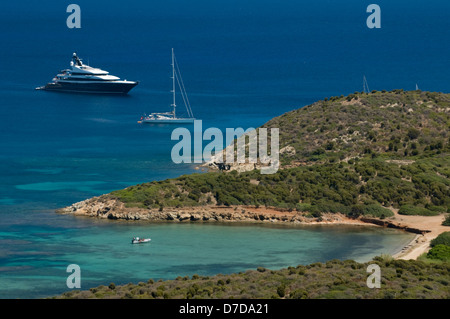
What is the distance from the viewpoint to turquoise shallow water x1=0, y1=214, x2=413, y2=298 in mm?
64188

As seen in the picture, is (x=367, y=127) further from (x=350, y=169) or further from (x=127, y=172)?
(x=127, y=172)

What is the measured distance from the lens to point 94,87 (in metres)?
167

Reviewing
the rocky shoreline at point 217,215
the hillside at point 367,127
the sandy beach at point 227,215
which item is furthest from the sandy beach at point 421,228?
the hillside at point 367,127

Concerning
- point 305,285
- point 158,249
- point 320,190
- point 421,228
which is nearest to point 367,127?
point 320,190

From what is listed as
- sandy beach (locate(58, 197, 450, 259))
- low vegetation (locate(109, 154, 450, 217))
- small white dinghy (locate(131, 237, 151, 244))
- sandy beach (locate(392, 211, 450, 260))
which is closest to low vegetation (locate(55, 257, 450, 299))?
sandy beach (locate(392, 211, 450, 260))

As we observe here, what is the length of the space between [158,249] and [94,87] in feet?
326

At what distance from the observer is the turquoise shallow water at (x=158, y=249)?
64188mm

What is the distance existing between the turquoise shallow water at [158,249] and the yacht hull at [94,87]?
85.2 meters

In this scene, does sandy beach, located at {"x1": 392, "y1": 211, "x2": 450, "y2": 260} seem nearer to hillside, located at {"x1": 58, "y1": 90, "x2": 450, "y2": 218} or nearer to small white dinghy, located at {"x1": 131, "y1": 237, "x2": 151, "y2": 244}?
hillside, located at {"x1": 58, "y1": 90, "x2": 450, "y2": 218}

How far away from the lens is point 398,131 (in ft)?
331

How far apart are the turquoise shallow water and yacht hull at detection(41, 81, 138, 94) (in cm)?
8518

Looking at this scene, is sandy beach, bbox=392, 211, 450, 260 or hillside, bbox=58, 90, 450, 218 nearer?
sandy beach, bbox=392, 211, 450, 260
